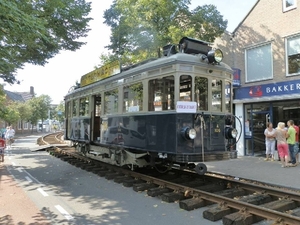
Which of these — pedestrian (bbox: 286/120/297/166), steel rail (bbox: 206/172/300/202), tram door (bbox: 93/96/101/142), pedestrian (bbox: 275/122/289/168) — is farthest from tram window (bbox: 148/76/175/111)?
pedestrian (bbox: 286/120/297/166)

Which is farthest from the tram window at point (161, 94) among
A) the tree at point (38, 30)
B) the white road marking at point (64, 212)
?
the white road marking at point (64, 212)

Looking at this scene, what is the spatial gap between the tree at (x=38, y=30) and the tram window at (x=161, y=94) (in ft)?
9.45

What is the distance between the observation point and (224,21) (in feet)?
45.5

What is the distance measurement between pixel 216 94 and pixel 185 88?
1.04 m

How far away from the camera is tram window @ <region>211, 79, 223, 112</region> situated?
23.7 feet

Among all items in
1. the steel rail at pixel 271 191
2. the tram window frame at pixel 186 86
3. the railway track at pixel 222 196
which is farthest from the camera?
the tram window frame at pixel 186 86

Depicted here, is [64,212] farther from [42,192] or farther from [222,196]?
[222,196]

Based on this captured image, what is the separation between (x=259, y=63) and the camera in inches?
567

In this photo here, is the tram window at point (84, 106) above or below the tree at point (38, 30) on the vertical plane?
below

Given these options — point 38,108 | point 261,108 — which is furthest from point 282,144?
point 38,108

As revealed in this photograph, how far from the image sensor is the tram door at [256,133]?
14397mm

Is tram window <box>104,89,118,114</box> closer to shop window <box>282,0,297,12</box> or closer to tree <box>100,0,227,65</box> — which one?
tree <box>100,0,227,65</box>

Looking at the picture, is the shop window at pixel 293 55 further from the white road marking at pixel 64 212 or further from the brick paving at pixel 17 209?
the brick paving at pixel 17 209

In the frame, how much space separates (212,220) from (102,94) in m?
6.04
